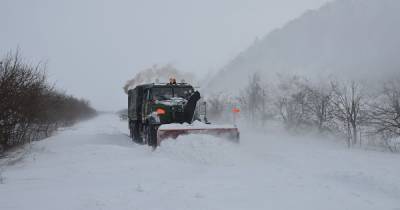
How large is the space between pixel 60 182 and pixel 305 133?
68.9 ft

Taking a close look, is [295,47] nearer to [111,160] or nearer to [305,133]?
[305,133]

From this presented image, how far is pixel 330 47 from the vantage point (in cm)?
9588

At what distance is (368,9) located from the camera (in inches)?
3925

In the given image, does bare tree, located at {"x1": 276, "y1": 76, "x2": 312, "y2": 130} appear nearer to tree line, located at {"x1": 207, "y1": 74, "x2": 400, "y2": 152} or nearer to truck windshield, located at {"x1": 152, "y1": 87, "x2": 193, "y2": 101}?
tree line, located at {"x1": 207, "y1": 74, "x2": 400, "y2": 152}

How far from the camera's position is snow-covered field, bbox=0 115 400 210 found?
5293mm

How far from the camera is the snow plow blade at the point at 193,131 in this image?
1098 centimetres

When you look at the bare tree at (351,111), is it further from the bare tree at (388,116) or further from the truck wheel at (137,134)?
the truck wheel at (137,134)

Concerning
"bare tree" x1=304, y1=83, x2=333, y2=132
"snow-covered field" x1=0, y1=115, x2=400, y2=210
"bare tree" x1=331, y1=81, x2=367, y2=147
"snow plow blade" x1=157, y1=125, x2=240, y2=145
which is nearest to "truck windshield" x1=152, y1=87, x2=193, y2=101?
"snow plow blade" x1=157, y1=125, x2=240, y2=145

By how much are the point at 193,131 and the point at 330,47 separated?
93.5 metres

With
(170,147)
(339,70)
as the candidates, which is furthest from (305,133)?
(339,70)

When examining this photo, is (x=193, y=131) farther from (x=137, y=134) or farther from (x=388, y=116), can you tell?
(x=388, y=116)

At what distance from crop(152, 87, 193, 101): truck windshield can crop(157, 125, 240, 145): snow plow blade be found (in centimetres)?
310

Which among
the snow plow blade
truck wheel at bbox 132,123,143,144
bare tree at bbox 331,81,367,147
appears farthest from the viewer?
bare tree at bbox 331,81,367,147

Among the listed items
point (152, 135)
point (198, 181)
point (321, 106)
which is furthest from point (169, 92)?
point (321, 106)
